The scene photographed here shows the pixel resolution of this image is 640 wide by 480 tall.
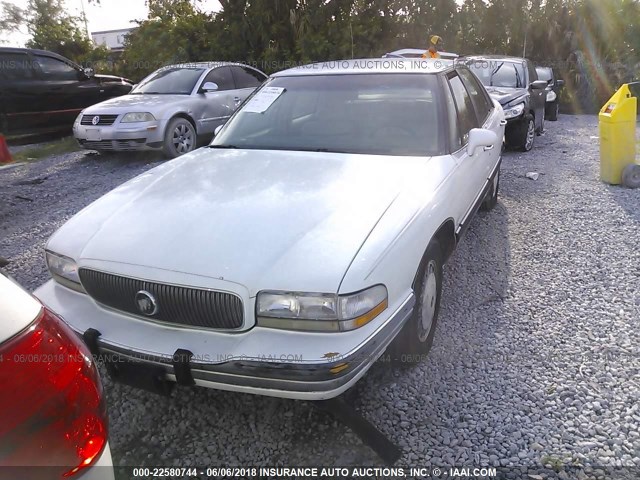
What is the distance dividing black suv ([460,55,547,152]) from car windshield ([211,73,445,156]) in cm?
443

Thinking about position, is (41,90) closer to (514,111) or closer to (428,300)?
(514,111)

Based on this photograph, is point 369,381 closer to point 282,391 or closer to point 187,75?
point 282,391

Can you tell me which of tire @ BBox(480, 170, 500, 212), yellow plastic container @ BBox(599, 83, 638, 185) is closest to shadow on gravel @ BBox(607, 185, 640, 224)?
yellow plastic container @ BBox(599, 83, 638, 185)

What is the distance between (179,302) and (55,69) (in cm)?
993

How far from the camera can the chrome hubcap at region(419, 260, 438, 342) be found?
2.70 m

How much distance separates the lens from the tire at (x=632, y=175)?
19.0 ft

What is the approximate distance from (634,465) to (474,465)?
675 mm

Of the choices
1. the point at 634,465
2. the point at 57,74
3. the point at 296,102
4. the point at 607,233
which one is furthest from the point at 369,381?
the point at 57,74

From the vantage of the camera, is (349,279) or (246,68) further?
(246,68)

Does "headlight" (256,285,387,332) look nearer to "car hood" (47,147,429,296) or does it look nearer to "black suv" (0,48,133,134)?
"car hood" (47,147,429,296)

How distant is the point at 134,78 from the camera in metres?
18.0

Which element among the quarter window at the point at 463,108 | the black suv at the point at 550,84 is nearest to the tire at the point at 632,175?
the quarter window at the point at 463,108

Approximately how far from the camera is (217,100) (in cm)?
831

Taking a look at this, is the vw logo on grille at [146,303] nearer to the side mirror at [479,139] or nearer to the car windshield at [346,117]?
the car windshield at [346,117]
